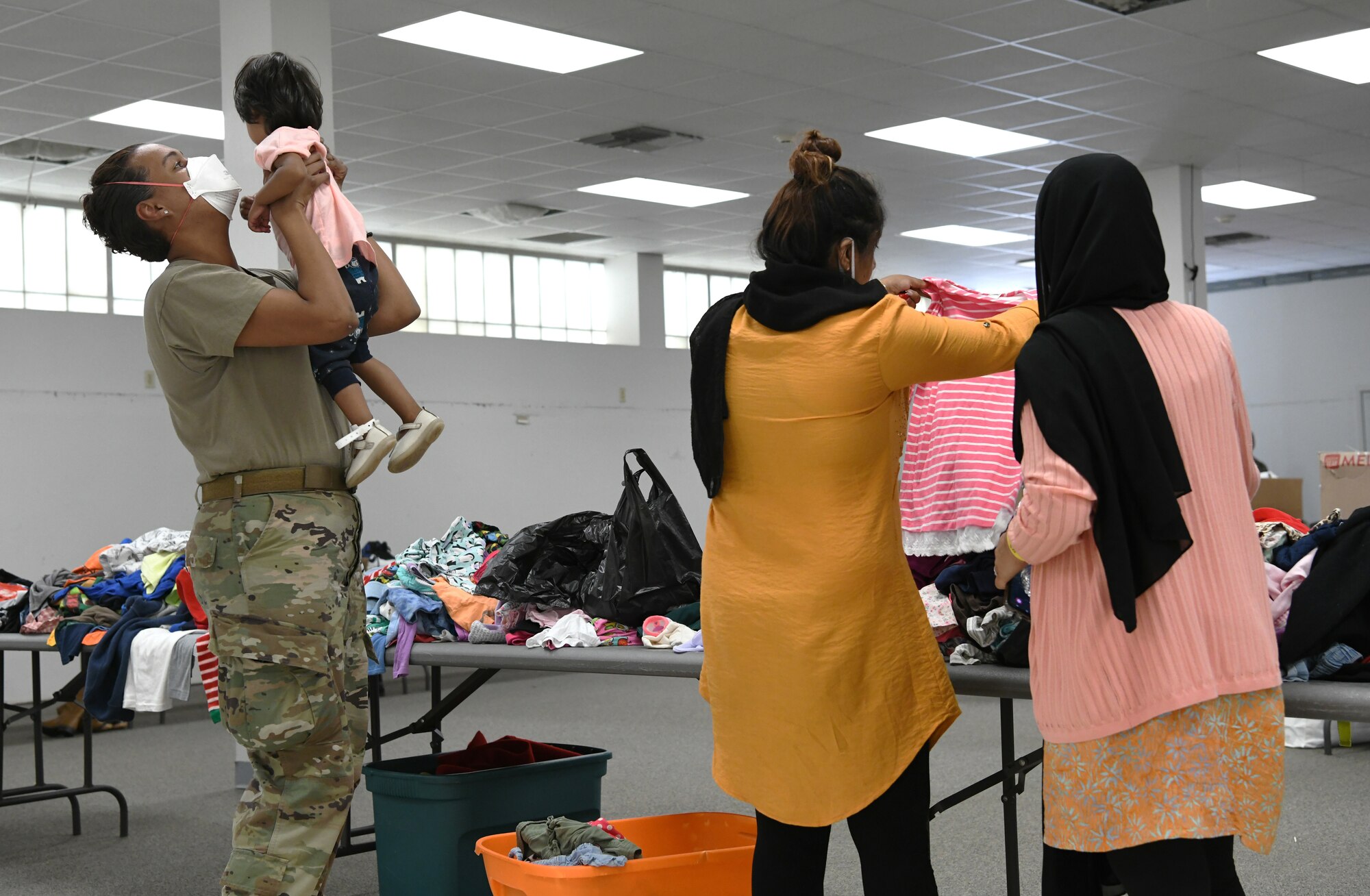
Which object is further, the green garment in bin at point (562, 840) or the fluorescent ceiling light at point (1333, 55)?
the fluorescent ceiling light at point (1333, 55)

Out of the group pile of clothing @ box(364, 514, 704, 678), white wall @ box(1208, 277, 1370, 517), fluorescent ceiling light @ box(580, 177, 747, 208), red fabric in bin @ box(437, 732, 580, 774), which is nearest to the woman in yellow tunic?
pile of clothing @ box(364, 514, 704, 678)

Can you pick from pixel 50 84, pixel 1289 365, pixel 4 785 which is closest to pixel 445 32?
pixel 50 84

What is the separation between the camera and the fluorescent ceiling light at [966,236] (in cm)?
→ 1214

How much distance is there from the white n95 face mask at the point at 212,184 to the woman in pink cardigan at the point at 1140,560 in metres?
1.36

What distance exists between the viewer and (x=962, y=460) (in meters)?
2.57

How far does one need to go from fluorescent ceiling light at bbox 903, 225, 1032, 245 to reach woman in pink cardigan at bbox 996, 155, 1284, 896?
34.3 ft

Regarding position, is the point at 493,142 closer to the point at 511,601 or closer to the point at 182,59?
the point at 182,59

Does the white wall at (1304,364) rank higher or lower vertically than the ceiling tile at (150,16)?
lower

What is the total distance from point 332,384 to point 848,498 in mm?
1095

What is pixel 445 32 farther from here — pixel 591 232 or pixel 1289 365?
pixel 1289 365

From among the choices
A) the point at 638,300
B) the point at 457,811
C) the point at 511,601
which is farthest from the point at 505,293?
the point at 457,811

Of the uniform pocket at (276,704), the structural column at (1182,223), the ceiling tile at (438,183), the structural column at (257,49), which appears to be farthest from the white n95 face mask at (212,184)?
the structural column at (1182,223)

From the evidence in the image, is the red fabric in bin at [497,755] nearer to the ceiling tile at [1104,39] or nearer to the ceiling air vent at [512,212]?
the ceiling tile at [1104,39]

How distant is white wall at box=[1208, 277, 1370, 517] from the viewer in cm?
1488
